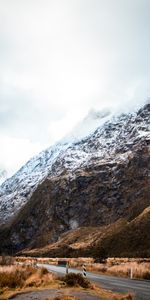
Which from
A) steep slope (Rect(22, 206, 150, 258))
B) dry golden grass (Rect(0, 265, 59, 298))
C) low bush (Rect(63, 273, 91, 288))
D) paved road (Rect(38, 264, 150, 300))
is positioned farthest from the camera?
steep slope (Rect(22, 206, 150, 258))

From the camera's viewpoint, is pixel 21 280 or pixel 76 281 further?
pixel 21 280

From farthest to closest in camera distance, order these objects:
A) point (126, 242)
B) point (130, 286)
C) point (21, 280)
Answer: point (126, 242), point (130, 286), point (21, 280)

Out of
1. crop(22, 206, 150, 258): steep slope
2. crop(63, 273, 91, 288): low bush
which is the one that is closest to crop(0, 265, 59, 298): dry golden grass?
crop(63, 273, 91, 288): low bush

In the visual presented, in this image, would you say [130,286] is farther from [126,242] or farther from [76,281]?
[126,242]

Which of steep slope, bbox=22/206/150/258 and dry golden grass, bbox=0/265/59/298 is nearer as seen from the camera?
dry golden grass, bbox=0/265/59/298

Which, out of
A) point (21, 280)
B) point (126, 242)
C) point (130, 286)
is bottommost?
point (130, 286)

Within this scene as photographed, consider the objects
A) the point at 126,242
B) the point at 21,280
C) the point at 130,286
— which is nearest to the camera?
the point at 21,280

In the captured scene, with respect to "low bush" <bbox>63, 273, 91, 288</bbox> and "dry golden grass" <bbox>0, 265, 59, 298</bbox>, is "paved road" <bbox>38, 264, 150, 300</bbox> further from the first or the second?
"dry golden grass" <bbox>0, 265, 59, 298</bbox>

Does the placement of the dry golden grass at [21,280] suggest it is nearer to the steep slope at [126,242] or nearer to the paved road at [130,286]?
the paved road at [130,286]

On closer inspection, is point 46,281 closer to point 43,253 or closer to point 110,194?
point 43,253

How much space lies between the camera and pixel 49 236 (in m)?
186

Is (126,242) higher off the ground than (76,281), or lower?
higher

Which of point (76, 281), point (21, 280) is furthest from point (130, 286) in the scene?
point (21, 280)

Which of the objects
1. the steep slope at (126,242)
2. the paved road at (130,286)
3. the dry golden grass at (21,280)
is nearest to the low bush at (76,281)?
the dry golden grass at (21,280)
